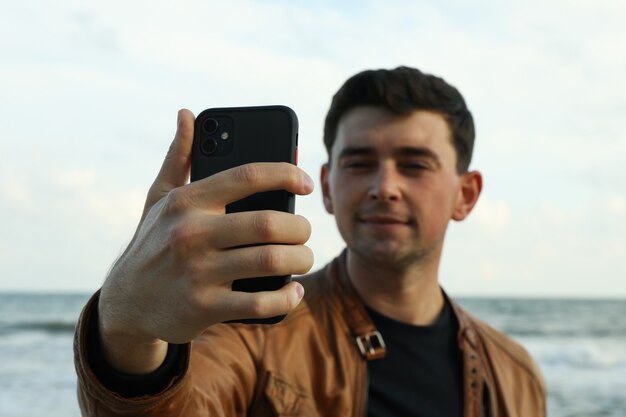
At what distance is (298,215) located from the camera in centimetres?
124

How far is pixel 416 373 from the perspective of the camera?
9.32 ft

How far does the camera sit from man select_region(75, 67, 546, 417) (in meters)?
1.42

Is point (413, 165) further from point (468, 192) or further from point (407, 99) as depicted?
point (468, 192)

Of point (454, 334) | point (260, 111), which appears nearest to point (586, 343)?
point (454, 334)

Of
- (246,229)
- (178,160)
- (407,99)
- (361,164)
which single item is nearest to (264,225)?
(246,229)

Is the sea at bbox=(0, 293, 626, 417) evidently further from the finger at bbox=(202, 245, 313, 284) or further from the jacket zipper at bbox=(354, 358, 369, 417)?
the finger at bbox=(202, 245, 313, 284)

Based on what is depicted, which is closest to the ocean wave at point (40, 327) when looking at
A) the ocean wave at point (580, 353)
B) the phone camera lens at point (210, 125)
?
the ocean wave at point (580, 353)

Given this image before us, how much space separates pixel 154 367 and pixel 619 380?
11.7 m

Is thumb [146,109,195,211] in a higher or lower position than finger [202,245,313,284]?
higher

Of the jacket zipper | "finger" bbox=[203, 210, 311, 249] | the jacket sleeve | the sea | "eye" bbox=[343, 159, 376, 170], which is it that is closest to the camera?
"finger" bbox=[203, 210, 311, 249]

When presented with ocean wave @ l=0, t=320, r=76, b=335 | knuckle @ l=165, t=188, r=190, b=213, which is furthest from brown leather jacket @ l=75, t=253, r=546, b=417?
ocean wave @ l=0, t=320, r=76, b=335

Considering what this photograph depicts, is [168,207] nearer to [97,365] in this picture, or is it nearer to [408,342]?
[97,365]

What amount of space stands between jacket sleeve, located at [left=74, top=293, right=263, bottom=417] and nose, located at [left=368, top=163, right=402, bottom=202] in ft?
2.45

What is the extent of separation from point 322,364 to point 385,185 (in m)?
0.76
